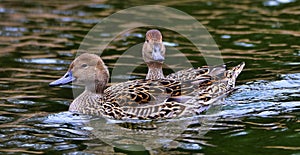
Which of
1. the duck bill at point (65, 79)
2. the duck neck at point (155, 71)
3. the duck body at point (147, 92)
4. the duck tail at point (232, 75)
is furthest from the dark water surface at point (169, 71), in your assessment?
the duck neck at point (155, 71)

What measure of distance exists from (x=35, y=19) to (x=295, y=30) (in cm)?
647

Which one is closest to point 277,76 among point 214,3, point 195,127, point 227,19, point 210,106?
point 210,106

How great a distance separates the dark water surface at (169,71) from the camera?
885 centimetres

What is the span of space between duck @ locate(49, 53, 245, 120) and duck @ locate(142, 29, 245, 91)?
145 mm

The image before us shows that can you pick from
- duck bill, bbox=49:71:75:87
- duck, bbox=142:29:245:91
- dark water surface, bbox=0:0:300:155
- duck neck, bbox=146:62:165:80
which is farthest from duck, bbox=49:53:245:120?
duck neck, bbox=146:62:165:80

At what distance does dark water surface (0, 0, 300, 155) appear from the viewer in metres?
8.85

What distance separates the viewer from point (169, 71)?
13156 mm

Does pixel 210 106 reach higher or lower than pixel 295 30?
lower

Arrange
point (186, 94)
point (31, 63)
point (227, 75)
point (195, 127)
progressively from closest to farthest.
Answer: point (195, 127) < point (186, 94) < point (227, 75) < point (31, 63)

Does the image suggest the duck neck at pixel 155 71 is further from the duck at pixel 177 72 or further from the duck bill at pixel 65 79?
the duck bill at pixel 65 79

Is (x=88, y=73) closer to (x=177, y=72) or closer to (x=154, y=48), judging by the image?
(x=154, y=48)

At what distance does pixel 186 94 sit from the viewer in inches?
408

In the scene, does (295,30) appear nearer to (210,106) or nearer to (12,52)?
(210,106)

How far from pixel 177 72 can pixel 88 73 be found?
5.53ft
